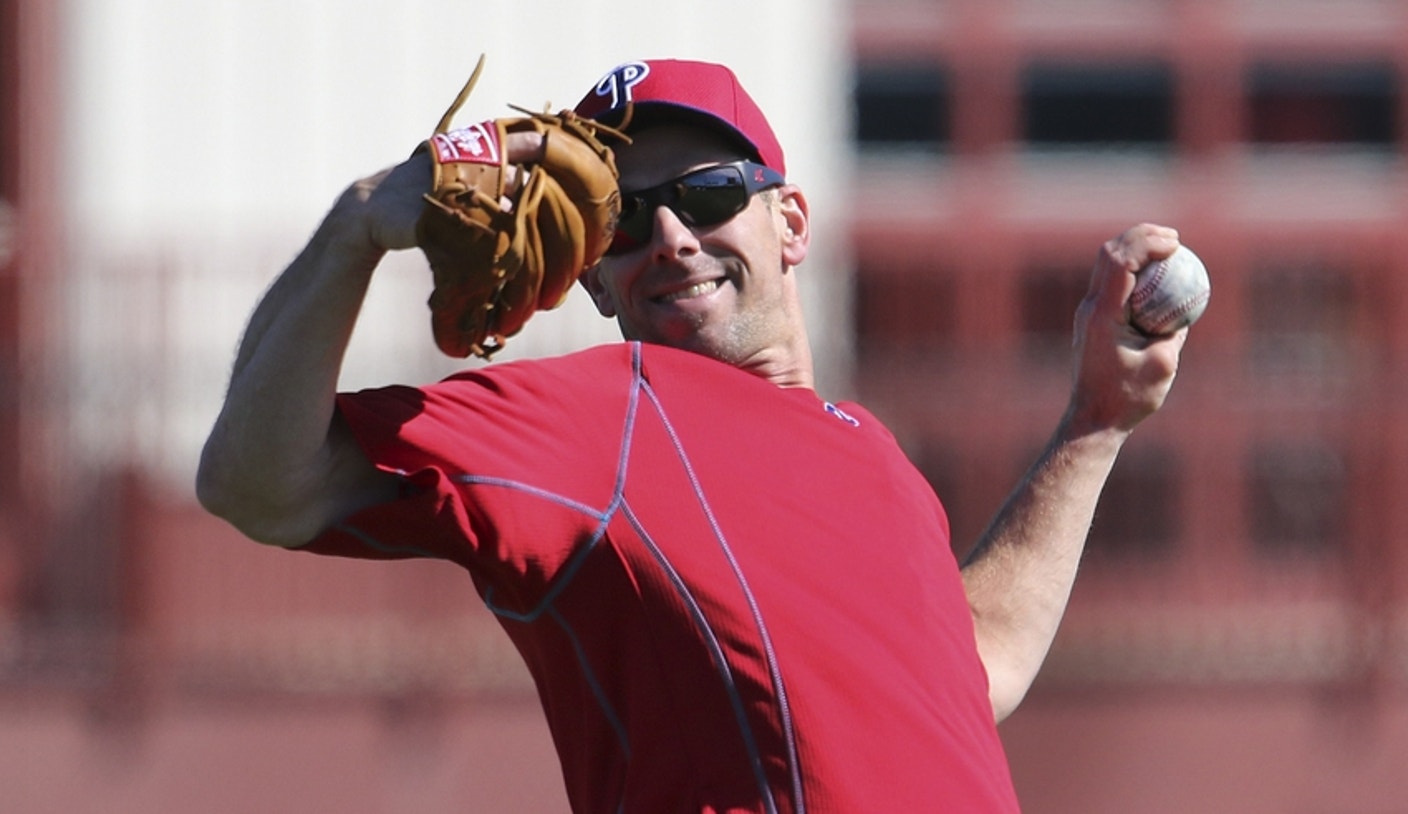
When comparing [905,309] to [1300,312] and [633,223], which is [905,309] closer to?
[1300,312]

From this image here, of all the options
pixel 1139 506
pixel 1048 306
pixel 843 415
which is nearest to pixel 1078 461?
pixel 843 415

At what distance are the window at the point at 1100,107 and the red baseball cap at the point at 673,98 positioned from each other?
11274 mm

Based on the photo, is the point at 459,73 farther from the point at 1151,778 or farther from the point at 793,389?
the point at 793,389

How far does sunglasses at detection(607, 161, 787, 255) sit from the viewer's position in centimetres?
281

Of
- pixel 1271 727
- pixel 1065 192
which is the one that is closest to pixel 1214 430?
pixel 1271 727

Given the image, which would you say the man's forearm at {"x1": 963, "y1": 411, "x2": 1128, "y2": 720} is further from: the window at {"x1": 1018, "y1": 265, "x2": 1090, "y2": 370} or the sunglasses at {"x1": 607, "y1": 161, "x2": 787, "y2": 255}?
the window at {"x1": 1018, "y1": 265, "x2": 1090, "y2": 370}

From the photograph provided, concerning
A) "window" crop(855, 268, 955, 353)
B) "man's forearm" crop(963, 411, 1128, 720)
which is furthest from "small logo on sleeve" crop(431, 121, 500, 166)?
"window" crop(855, 268, 955, 353)

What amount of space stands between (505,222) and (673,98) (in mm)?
597

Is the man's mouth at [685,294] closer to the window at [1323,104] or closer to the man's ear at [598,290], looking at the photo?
the man's ear at [598,290]

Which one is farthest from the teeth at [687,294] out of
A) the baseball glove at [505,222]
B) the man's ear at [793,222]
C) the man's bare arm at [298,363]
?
the man's bare arm at [298,363]

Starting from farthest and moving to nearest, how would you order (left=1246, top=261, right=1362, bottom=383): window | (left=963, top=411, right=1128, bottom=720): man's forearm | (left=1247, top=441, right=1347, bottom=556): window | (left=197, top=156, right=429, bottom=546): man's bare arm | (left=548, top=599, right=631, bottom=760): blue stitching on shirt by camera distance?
(left=1246, top=261, right=1362, bottom=383): window → (left=1247, top=441, right=1347, bottom=556): window → (left=963, top=411, right=1128, bottom=720): man's forearm → (left=548, top=599, right=631, bottom=760): blue stitching on shirt → (left=197, top=156, right=429, bottom=546): man's bare arm

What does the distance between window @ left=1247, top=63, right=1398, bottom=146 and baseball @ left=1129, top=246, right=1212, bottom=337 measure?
37.1ft

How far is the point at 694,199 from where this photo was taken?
2834 millimetres

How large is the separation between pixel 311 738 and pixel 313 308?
784 cm
